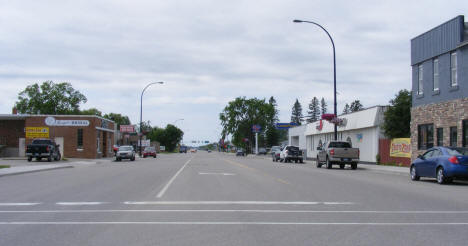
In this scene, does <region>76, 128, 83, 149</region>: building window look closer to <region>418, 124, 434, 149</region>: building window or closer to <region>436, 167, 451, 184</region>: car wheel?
<region>418, 124, 434, 149</region>: building window

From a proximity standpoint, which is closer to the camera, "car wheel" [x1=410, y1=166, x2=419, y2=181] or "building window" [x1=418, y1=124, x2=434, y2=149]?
"car wheel" [x1=410, y1=166, x2=419, y2=181]

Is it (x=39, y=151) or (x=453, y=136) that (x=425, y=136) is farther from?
(x=39, y=151)

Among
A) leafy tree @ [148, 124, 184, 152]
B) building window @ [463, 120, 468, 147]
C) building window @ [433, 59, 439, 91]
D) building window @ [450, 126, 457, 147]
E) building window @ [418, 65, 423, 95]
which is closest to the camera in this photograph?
building window @ [463, 120, 468, 147]

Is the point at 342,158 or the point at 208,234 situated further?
the point at 342,158

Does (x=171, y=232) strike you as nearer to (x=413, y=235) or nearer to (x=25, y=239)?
(x=25, y=239)

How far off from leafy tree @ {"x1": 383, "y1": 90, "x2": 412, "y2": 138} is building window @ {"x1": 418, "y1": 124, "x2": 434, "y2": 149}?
407 inches

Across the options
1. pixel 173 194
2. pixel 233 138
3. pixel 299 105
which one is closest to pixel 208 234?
pixel 173 194

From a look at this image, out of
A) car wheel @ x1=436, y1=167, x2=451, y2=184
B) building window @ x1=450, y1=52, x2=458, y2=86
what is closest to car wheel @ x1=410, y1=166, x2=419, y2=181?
car wheel @ x1=436, y1=167, x2=451, y2=184

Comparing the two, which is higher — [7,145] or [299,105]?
[299,105]

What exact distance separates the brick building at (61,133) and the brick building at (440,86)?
117 feet

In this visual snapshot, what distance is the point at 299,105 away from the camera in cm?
14650

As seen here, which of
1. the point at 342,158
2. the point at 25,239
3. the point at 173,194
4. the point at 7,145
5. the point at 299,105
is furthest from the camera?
the point at 299,105

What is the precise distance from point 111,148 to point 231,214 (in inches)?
2264

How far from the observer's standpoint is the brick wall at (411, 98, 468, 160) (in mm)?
26016
